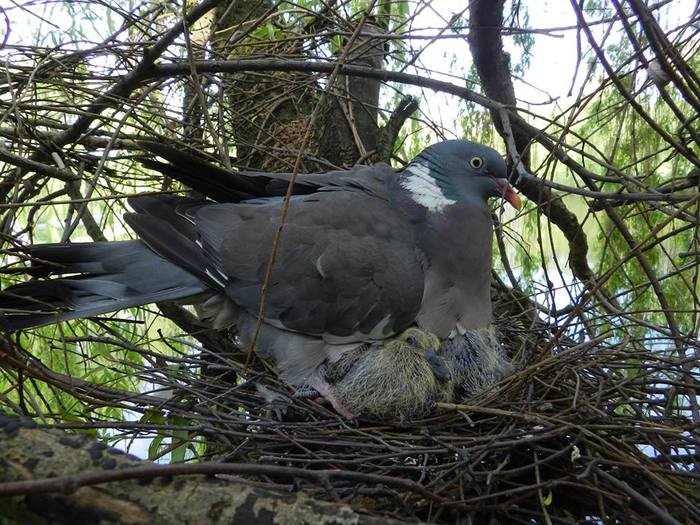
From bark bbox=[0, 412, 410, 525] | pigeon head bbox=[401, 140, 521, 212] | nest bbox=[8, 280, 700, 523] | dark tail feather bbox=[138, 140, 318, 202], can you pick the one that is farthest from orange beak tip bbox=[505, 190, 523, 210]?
bark bbox=[0, 412, 410, 525]

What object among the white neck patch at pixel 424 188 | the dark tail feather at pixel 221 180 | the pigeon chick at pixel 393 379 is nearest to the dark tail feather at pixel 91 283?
the dark tail feather at pixel 221 180

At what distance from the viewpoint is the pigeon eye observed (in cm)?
281

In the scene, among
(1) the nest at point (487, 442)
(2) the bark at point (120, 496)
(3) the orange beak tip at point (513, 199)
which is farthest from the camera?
(3) the orange beak tip at point (513, 199)

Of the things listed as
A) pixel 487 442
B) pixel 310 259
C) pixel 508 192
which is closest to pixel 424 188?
pixel 508 192

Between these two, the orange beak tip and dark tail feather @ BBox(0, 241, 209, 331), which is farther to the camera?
the orange beak tip

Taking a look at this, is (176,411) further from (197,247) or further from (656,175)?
(656,175)

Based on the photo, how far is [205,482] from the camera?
4.25 feet

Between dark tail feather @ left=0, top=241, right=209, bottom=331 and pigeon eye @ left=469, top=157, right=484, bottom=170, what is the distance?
1098 mm

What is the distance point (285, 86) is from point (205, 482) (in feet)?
8.10

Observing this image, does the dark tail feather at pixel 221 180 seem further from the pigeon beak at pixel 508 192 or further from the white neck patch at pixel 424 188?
the pigeon beak at pixel 508 192

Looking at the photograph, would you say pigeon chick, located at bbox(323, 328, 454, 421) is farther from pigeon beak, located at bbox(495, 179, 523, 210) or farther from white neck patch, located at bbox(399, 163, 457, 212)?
pigeon beak, located at bbox(495, 179, 523, 210)

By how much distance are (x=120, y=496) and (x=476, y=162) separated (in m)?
1.98

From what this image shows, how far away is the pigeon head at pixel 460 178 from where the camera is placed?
2793 millimetres

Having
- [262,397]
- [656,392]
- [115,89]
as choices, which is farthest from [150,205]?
[656,392]
